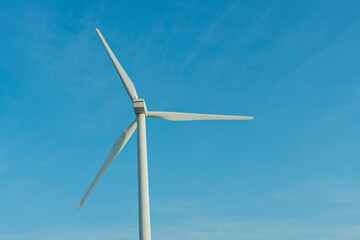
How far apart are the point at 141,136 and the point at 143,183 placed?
3647 millimetres

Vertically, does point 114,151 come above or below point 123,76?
below

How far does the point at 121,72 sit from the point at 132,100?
12.3 ft

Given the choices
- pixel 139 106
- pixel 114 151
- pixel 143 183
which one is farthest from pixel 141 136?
pixel 143 183

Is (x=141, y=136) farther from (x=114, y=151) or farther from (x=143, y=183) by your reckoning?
(x=143, y=183)

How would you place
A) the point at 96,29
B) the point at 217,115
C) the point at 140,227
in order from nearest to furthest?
1. the point at 140,227
2. the point at 217,115
3. the point at 96,29

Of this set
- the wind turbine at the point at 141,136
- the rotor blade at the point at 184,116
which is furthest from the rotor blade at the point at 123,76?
the rotor blade at the point at 184,116

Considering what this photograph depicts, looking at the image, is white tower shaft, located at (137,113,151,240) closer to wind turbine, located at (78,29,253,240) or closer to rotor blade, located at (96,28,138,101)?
wind turbine, located at (78,29,253,240)

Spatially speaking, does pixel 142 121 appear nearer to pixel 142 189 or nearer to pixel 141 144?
pixel 141 144

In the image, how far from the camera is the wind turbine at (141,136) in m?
24.4

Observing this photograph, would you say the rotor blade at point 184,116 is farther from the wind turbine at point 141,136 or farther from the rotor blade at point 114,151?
the rotor blade at point 114,151

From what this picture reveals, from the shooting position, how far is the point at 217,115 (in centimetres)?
3055

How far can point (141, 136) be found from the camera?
2703 centimetres

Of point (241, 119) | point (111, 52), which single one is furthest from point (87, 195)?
point (241, 119)

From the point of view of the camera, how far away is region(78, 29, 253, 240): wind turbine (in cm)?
2439
